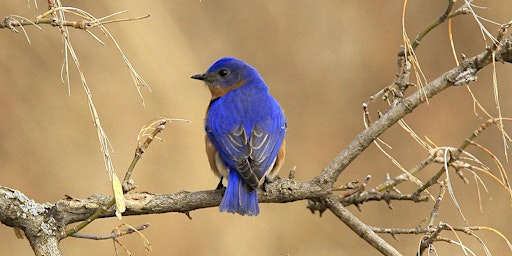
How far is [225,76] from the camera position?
484 cm

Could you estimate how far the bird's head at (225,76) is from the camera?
4824mm

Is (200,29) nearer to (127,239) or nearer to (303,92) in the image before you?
(303,92)

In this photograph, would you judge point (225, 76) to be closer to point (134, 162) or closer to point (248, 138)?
point (248, 138)

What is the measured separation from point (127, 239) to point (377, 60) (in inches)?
76.6

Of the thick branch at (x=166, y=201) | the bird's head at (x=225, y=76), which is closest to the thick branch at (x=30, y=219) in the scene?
the thick branch at (x=166, y=201)

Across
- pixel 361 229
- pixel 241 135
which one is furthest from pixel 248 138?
pixel 361 229

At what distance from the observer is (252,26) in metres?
5.74

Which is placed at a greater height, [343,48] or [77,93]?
[343,48]

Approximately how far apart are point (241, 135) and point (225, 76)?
693mm

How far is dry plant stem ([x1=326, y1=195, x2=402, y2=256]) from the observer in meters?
3.21

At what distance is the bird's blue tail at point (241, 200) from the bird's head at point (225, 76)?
0.99 metres

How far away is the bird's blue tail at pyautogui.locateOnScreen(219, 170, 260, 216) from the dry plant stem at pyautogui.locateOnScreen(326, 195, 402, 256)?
541mm

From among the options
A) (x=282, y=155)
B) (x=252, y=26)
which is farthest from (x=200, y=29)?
(x=282, y=155)

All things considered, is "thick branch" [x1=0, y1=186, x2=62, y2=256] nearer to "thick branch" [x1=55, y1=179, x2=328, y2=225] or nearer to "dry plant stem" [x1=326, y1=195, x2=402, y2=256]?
"thick branch" [x1=55, y1=179, x2=328, y2=225]
